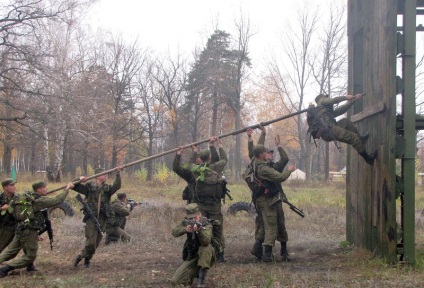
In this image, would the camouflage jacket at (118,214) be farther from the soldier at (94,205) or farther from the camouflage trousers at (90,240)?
the camouflage trousers at (90,240)

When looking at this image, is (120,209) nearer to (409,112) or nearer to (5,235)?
(5,235)

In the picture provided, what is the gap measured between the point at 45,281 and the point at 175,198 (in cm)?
1352

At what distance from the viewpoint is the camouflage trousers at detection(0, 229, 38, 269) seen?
7453 mm

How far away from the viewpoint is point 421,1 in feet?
27.2

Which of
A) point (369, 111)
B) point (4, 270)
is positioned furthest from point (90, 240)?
point (369, 111)

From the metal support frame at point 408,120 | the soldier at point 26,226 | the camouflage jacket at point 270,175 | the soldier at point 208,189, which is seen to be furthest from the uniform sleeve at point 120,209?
the metal support frame at point 408,120

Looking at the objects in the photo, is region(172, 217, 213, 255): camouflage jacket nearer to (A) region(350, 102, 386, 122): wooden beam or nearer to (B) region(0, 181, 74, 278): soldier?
(B) region(0, 181, 74, 278): soldier

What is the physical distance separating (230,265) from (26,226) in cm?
349

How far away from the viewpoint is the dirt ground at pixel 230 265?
6.62 metres

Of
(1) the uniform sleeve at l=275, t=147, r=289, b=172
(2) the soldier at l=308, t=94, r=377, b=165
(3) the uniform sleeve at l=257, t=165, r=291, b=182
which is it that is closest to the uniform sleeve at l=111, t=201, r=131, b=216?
(3) the uniform sleeve at l=257, t=165, r=291, b=182

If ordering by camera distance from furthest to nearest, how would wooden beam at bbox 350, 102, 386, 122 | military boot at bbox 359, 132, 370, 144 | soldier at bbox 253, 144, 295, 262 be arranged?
military boot at bbox 359, 132, 370, 144 < soldier at bbox 253, 144, 295, 262 < wooden beam at bbox 350, 102, 386, 122

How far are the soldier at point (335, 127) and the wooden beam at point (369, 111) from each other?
13.8 inches

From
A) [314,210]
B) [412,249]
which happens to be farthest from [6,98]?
[412,249]

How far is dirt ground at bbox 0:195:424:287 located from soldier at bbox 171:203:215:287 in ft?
0.85
